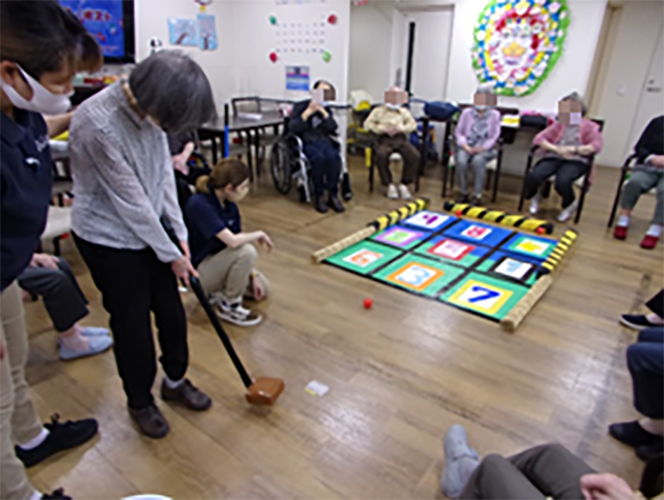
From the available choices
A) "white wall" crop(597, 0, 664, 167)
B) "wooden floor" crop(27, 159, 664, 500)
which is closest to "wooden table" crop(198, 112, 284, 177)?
"wooden floor" crop(27, 159, 664, 500)

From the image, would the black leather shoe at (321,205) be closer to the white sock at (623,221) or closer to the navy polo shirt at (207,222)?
the navy polo shirt at (207,222)

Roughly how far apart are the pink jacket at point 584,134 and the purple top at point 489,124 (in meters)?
0.40

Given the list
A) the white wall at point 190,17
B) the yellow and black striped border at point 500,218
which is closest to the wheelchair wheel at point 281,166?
the white wall at point 190,17

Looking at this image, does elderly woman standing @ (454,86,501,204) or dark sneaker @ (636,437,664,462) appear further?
elderly woman standing @ (454,86,501,204)

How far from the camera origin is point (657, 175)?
3580mm

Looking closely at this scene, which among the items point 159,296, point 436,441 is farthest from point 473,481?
point 159,296

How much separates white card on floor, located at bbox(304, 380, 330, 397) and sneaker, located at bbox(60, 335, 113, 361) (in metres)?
0.98

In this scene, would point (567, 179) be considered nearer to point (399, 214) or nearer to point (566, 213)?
point (566, 213)

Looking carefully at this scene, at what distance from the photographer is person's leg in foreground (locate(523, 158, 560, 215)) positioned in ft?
13.3

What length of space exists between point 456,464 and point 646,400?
71 centimetres

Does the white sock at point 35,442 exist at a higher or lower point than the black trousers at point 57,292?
lower

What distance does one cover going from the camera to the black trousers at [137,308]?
1.37m

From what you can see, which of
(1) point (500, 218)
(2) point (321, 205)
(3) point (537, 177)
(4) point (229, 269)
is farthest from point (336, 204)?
(4) point (229, 269)

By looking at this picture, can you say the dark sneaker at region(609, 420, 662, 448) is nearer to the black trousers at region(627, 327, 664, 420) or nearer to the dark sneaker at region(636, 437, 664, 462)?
the dark sneaker at region(636, 437, 664, 462)
